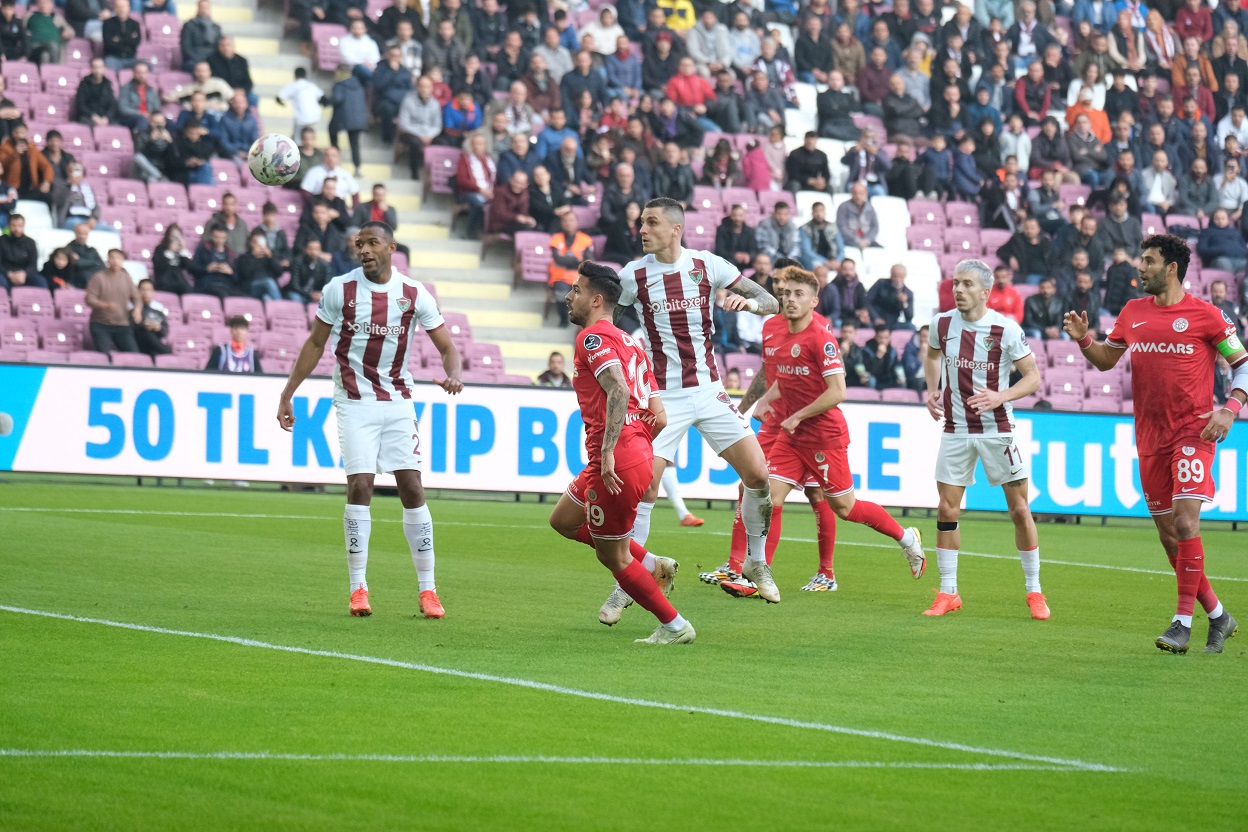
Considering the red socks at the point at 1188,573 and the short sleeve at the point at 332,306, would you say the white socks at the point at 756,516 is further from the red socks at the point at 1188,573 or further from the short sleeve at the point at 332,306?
the short sleeve at the point at 332,306

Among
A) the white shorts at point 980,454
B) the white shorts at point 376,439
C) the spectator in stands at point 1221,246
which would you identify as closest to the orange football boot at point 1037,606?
the white shorts at point 980,454

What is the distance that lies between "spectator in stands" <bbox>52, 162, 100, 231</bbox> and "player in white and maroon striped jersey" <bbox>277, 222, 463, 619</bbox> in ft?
42.9

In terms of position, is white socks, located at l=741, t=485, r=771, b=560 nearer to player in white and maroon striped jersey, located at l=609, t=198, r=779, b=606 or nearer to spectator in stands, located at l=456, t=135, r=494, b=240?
player in white and maroon striped jersey, located at l=609, t=198, r=779, b=606

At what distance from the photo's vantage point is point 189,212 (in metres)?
23.2

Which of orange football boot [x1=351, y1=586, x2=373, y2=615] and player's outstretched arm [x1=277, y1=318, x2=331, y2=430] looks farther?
player's outstretched arm [x1=277, y1=318, x2=331, y2=430]

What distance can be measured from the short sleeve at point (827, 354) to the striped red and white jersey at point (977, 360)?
97cm

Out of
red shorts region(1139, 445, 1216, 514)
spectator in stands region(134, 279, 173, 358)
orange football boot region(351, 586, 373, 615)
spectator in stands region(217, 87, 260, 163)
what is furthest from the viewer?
spectator in stands region(217, 87, 260, 163)

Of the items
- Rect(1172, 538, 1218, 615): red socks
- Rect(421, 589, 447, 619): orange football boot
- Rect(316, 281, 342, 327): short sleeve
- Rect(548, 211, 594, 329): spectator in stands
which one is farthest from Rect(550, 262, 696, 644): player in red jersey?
Rect(548, 211, 594, 329): spectator in stands

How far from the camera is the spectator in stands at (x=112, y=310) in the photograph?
21062 millimetres

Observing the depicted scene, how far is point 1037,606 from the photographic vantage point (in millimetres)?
11148

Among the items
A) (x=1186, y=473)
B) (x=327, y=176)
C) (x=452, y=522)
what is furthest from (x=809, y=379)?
(x=327, y=176)

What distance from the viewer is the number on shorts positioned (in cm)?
960

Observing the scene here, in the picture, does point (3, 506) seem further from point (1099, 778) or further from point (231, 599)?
point (1099, 778)

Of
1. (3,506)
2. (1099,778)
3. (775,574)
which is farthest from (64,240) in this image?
(1099,778)
